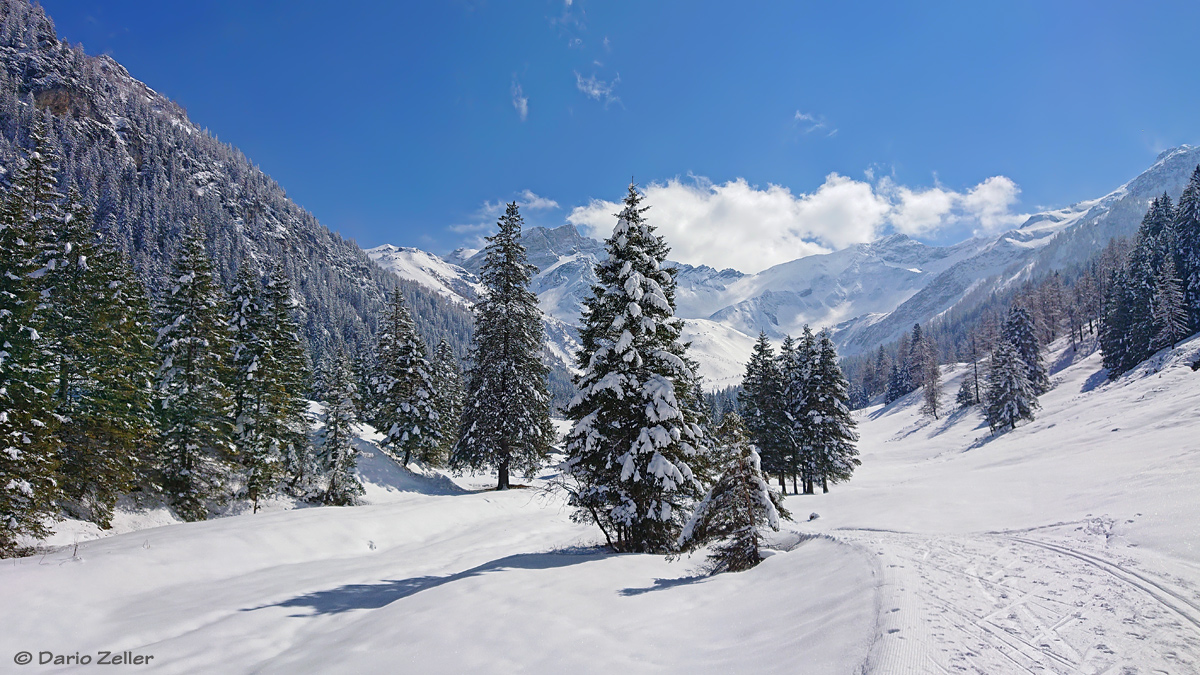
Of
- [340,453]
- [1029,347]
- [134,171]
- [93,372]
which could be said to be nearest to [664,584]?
[340,453]

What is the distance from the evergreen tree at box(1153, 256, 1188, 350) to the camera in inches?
1959

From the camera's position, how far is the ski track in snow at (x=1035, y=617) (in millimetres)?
5164

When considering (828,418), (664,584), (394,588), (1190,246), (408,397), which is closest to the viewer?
(664,584)

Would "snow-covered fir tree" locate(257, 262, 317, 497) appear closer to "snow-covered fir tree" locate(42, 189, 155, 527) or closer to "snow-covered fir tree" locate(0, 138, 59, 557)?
"snow-covered fir tree" locate(42, 189, 155, 527)

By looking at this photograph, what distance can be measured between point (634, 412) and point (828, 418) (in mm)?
25747

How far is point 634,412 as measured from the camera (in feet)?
49.8

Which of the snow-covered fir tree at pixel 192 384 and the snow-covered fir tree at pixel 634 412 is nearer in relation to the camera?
the snow-covered fir tree at pixel 634 412

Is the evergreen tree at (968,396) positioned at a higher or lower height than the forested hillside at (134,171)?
lower

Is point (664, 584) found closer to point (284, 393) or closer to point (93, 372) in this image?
point (93, 372)

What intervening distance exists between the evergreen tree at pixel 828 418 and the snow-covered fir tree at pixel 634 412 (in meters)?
23.2

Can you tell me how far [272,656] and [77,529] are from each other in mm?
18873

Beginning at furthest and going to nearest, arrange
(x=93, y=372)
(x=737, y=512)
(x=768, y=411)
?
(x=768, y=411) → (x=93, y=372) → (x=737, y=512)

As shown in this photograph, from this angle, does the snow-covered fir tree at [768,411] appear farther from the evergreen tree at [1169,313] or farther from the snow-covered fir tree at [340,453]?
the evergreen tree at [1169,313]

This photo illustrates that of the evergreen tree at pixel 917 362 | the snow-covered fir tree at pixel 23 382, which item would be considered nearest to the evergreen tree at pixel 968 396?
the evergreen tree at pixel 917 362
